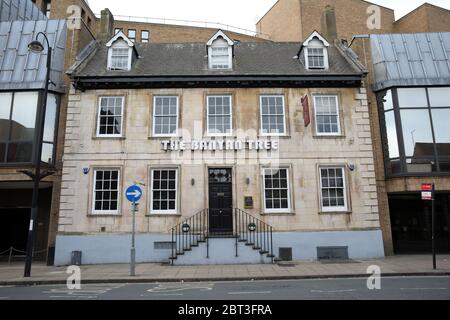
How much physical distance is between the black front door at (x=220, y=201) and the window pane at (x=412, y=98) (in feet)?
30.8

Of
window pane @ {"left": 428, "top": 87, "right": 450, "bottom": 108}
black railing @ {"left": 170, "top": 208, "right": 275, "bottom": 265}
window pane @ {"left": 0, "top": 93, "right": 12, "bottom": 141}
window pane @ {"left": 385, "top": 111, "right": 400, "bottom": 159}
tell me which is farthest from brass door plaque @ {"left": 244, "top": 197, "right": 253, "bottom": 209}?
window pane @ {"left": 0, "top": 93, "right": 12, "bottom": 141}

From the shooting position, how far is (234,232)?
1579cm

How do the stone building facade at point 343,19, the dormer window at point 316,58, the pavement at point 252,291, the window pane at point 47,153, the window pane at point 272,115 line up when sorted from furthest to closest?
1. the stone building facade at point 343,19
2. the dormer window at point 316,58
3. the window pane at point 272,115
4. the window pane at point 47,153
5. the pavement at point 252,291

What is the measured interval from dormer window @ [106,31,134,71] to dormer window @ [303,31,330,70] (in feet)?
30.6

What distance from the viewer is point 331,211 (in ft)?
53.2

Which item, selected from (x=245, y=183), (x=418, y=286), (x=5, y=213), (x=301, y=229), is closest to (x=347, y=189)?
(x=301, y=229)

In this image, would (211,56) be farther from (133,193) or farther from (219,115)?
(133,193)

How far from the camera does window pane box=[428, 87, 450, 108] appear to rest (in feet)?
56.7

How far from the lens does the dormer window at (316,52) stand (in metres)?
18.3

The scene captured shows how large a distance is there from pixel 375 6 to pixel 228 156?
40.3m

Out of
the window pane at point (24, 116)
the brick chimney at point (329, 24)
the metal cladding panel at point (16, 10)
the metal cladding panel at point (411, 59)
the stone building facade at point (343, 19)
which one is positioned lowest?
the window pane at point (24, 116)

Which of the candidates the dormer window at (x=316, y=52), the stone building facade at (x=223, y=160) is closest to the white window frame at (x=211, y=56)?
the stone building facade at (x=223, y=160)

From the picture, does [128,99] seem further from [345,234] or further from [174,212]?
[345,234]

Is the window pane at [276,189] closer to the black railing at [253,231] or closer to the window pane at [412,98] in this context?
the black railing at [253,231]
